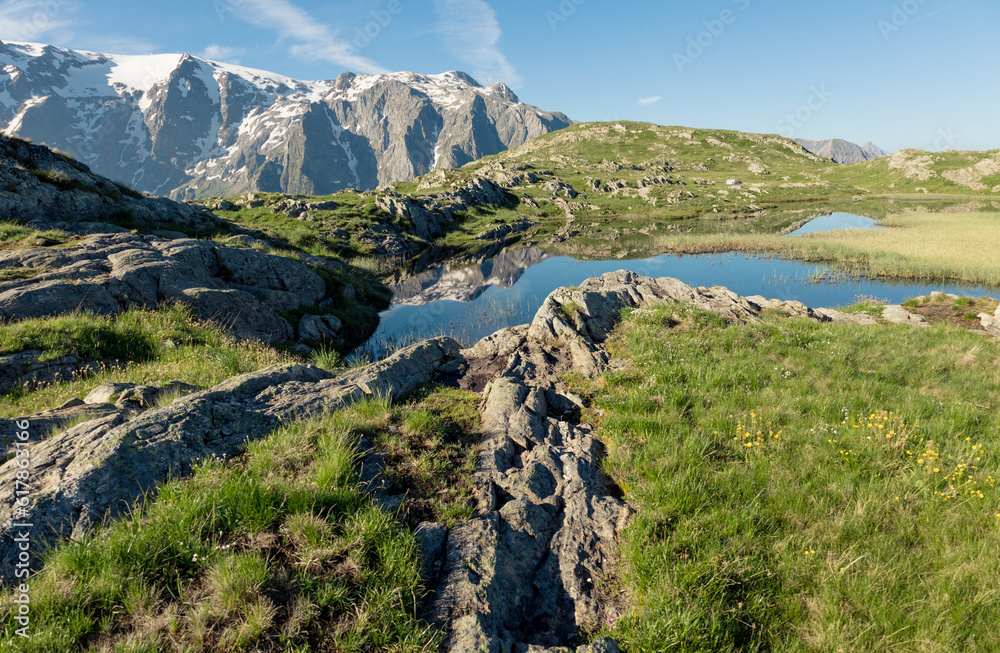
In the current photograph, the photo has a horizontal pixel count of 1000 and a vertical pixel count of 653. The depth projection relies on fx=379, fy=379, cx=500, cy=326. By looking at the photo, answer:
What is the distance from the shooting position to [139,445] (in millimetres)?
5914

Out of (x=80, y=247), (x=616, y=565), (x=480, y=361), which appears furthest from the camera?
(x=80, y=247)

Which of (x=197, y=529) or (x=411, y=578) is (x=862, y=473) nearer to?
(x=411, y=578)

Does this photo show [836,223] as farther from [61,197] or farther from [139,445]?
[61,197]

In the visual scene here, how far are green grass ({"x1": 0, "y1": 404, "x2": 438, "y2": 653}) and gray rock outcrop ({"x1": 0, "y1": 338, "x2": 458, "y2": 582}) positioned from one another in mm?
496

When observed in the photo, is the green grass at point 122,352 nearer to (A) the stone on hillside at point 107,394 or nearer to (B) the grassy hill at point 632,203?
(A) the stone on hillside at point 107,394

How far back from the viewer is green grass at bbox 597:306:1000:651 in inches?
174

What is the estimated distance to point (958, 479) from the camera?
6.76 m

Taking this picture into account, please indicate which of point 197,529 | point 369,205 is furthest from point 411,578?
point 369,205

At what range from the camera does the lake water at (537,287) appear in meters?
30.0

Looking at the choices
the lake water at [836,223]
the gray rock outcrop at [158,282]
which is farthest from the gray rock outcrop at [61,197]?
the lake water at [836,223]

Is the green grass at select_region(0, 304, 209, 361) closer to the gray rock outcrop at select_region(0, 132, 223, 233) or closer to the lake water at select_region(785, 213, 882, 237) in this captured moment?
the gray rock outcrop at select_region(0, 132, 223, 233)

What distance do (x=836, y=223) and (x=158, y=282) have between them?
112 metres

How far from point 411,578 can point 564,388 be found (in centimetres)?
688

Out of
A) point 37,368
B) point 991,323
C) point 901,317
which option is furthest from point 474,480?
point 991,323
